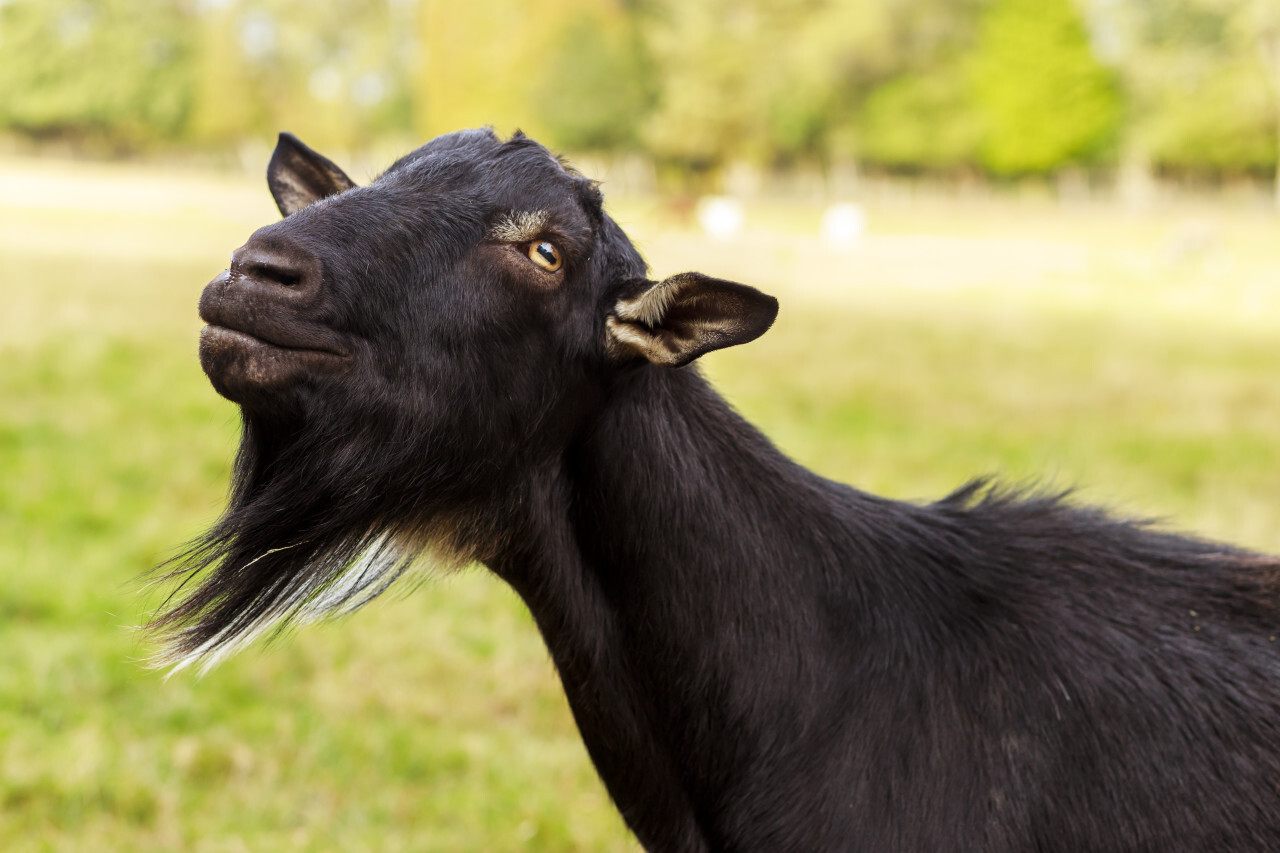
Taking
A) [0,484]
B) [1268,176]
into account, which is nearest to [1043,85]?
[1268,176]

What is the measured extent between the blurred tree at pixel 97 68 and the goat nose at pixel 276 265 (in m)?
65.3

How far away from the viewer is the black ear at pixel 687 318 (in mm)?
2152

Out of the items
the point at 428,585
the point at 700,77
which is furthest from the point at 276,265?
the point at 700,77

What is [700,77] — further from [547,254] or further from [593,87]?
[547,254]

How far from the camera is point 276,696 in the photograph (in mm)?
4574

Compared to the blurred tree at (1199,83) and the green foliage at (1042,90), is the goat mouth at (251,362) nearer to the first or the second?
the blurred tree at (1199,83)

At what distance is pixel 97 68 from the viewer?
61188 millimetres

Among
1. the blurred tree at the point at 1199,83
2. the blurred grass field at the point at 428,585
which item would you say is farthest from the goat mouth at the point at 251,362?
the blurred tree at the point at 1199,83

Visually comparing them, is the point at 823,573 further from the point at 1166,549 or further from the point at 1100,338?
the point at 1100,338

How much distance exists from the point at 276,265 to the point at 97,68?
223 ft

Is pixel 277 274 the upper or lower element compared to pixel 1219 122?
lower

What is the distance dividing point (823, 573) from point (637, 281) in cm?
76

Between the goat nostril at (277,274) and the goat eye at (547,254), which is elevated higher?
the goat eye at (547,254)

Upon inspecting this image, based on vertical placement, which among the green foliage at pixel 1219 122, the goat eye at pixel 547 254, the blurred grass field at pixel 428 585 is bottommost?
the blurred grass field at pixel 428 585
